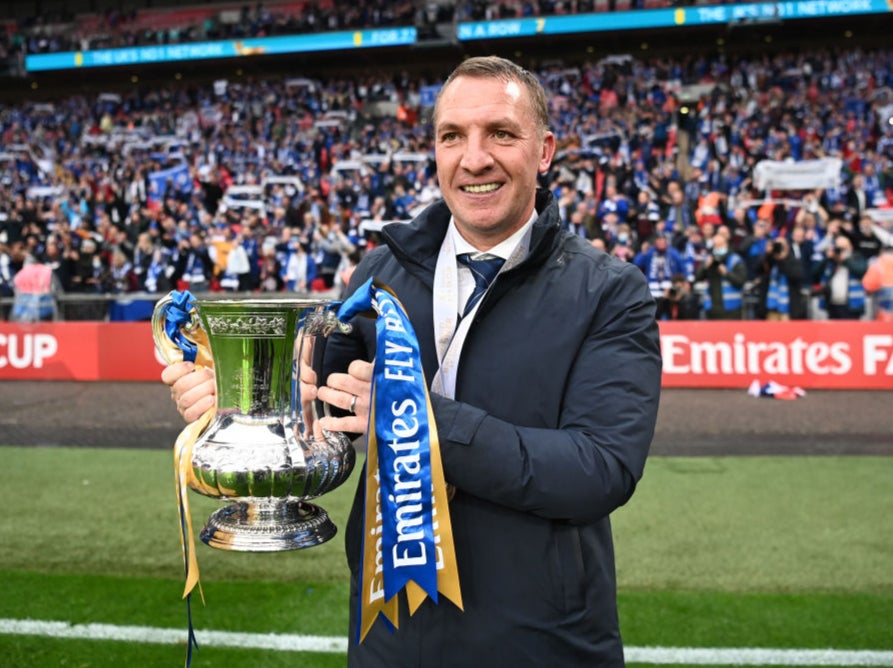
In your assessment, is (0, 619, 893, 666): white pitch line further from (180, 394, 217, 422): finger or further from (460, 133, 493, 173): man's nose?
(460, 133, 493, 173): man's nose

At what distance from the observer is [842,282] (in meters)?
11.4

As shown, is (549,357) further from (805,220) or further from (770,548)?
(805,220)

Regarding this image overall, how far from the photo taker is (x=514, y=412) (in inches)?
63.8

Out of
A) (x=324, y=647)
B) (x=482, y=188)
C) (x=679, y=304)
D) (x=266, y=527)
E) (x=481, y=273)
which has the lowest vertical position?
(x=324, y=647)

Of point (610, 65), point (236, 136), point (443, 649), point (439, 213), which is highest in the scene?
point (610, 65)

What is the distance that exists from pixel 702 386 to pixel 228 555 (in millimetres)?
7005

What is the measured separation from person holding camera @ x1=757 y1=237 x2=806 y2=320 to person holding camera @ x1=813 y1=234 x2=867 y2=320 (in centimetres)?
34

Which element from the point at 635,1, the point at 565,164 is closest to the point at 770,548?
the point at 565,164

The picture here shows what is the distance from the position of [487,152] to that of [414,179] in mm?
17108

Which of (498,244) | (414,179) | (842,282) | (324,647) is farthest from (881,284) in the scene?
(498,244)

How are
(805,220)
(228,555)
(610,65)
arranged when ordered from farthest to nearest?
(610,65) < (805,220) < (228,555)

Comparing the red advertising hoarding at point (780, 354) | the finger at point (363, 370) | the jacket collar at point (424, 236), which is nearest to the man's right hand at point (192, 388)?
the finger at point (363, 370)

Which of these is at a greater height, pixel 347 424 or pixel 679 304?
pixel 347 424

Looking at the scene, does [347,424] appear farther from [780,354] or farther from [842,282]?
[842,282]
